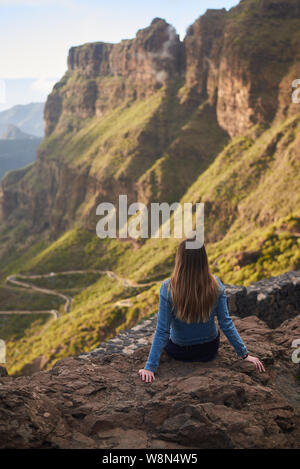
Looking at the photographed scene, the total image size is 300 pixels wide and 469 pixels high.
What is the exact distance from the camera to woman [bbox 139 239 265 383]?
4344 mm

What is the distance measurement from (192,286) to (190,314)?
1.10 ft

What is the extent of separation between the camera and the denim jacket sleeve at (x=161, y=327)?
176 inches

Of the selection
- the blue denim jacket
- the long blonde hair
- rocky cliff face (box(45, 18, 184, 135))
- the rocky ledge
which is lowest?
the rocky ledge

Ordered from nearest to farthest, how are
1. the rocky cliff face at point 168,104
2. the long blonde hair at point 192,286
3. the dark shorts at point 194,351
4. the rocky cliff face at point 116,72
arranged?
the long blonde hair at point 192,286, the dark shorts at point 194,351, the rocky cliff face at point 168,104, the rocky cliff face at point 116,72

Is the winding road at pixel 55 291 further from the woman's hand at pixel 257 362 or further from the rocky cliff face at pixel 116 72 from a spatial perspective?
the rocky cliff face at pixel 116 72

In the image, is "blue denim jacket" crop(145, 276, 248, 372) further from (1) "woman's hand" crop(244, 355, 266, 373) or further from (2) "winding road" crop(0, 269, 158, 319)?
(2) "winding road" crop(0, 269, 158, 319)

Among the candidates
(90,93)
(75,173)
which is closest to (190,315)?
(75,173)

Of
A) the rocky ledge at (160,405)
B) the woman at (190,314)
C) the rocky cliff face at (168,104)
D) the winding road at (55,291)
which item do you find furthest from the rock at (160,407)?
the rocky cliff face at (168,104)

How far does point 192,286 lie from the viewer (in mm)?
4348

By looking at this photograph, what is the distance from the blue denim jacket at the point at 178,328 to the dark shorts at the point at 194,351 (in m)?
0.07

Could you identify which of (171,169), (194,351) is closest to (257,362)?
(194,351)

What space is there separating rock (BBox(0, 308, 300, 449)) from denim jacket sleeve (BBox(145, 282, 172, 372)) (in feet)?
0.84

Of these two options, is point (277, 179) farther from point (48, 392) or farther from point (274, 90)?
point (48, 392)

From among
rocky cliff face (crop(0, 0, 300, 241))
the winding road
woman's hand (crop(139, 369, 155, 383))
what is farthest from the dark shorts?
rocky cliff face (crop(0, 0, 300, 241))
